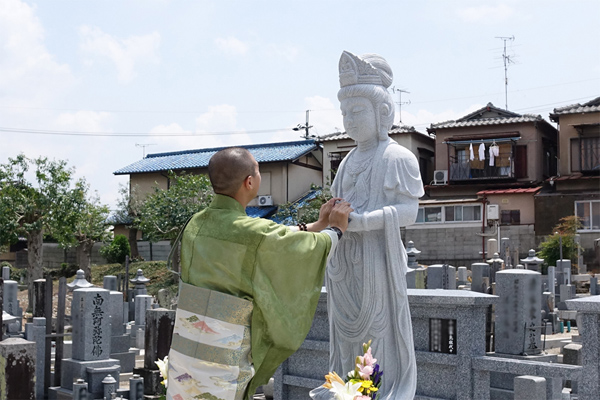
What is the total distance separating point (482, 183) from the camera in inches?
1235

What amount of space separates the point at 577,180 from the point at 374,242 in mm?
25819

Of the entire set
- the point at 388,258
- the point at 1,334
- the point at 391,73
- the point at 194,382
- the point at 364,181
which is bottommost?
the point at 1,334

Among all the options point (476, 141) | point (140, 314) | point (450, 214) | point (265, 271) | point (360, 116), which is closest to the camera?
point (265, 271)

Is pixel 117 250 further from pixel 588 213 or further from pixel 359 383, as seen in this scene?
pixel 359 383

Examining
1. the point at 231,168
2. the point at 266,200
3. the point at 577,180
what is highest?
the point at 577,180

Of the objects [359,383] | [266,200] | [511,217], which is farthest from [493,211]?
[359,383]

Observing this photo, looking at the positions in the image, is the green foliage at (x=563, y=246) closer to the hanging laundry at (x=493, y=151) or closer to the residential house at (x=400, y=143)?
the hanging laundry at (x=493, y=151)

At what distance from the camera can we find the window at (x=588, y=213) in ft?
90.7

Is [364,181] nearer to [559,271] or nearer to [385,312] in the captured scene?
[385,312]

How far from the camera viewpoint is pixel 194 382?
11.9ft

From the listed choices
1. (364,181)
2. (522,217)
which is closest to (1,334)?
(364,181)

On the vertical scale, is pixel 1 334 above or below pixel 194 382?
below

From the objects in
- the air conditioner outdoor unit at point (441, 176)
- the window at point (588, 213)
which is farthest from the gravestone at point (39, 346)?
the air conditioner outdoor unit at point (441, 176)

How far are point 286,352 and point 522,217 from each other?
26.9m
